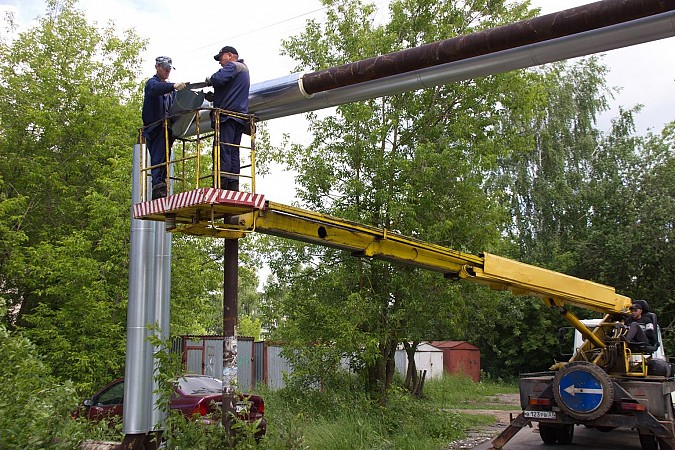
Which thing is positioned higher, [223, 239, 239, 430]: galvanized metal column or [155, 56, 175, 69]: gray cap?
[155, 56, 175, 69]: gray cap

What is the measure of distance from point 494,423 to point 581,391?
6464mm

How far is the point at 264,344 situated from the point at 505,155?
10566mm

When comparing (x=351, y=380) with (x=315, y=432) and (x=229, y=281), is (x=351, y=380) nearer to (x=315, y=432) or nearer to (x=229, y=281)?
(x=315, y=432)

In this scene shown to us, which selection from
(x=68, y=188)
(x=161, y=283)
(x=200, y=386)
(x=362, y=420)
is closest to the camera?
(x=161, y=283)

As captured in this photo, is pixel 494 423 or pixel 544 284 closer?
pixel 544 284

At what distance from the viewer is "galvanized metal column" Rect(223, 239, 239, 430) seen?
6.65 meters

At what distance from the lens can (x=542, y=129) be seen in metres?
34.6

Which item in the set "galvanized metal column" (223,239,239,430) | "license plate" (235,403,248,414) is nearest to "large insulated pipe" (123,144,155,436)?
"galvanized metal column" (223,239,239,430)

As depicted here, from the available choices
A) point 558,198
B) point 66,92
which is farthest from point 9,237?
point 558,198

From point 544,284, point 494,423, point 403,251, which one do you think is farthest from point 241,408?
point 494,423

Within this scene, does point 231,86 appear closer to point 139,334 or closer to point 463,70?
point 463,70

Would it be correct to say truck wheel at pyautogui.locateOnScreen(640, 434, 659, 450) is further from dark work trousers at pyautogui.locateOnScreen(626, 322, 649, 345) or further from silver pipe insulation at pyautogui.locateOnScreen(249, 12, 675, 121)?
silver pipe insulation at pyautogui.locateOnScreen(249, 12, 675, 121)

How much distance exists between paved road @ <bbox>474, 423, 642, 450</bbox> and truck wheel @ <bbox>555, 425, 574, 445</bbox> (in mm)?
141

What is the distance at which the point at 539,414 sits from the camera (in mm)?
11297
